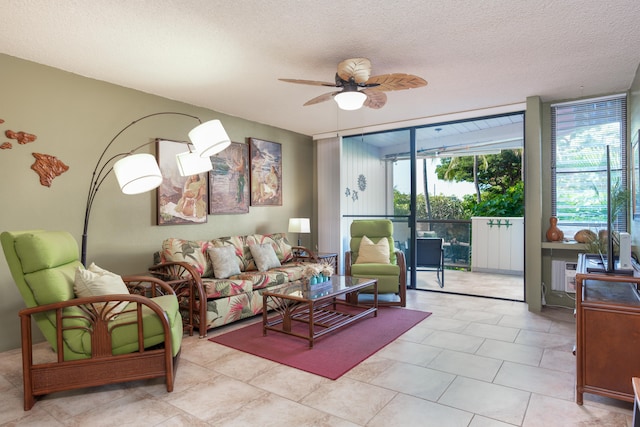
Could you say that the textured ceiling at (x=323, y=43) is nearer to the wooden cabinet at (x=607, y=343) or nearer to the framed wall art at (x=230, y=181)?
the framed wall art at (x=230, y=181)

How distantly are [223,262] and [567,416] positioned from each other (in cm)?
318

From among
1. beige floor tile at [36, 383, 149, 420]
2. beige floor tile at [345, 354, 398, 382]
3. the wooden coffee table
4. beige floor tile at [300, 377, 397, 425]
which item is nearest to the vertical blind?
the wooden coffee table

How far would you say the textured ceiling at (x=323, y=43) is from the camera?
94.1 inches

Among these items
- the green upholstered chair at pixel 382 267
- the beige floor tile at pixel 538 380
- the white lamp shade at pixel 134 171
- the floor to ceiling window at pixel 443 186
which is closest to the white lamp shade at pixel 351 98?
the white lamp shade at pixel 134 171

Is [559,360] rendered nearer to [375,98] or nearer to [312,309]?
[312,309]

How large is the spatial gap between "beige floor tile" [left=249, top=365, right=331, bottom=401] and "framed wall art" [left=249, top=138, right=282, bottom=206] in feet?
9.85

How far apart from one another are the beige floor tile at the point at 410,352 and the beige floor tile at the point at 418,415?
62cm

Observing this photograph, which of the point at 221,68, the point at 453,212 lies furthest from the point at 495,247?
the point at 221,68

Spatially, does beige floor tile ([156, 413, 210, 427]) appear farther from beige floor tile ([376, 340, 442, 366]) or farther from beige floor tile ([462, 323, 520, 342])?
beige floor tile ([462, 323, 520, 342])

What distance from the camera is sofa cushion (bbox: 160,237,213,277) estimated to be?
382cm

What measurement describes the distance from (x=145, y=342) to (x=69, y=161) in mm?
2075

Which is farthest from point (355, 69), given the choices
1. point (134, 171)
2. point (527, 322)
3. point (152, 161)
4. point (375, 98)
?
point (527, 322)

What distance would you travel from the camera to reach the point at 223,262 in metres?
4.07

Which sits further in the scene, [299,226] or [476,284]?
[476,284]
